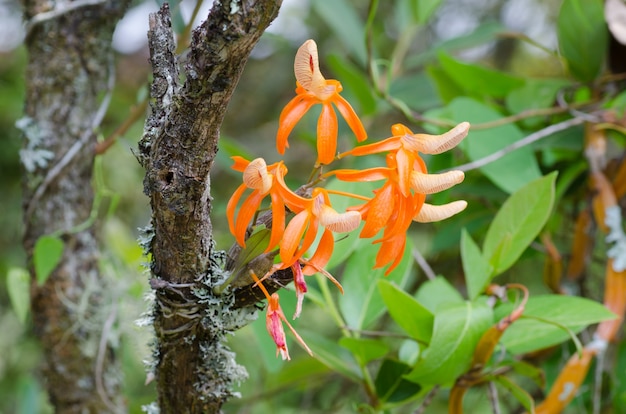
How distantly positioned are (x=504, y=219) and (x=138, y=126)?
1.29 m

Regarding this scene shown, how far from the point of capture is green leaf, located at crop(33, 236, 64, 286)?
28.8 inches

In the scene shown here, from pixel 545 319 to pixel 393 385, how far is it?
16cm

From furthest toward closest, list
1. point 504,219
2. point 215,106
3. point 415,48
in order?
1. point 415,48
2. point 504,219
3. point 215,106

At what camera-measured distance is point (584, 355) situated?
2.33 ft

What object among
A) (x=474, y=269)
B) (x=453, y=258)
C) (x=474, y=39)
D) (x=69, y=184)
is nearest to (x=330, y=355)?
(x=474, y=269)

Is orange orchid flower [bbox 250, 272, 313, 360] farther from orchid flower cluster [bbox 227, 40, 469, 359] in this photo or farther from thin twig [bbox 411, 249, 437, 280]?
thin twig [bbox 411, 249, 437, 280]

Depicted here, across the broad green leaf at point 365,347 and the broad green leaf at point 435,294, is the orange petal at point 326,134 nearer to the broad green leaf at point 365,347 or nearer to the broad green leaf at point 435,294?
the broad green leaf at point 365,347

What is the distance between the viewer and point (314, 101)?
396 mm

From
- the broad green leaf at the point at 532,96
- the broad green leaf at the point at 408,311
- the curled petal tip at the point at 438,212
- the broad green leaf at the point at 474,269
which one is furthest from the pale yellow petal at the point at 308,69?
the broad green leaf at the point at 532,96

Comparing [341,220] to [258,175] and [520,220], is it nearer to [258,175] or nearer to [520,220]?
[258,175]

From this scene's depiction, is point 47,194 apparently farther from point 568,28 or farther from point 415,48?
point 415,48

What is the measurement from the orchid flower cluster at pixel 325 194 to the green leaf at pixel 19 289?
22.2 inches

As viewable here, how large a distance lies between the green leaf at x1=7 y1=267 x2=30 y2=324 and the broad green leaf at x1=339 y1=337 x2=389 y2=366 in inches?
18.8

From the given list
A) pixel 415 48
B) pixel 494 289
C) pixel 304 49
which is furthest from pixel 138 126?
pixel 304 49
